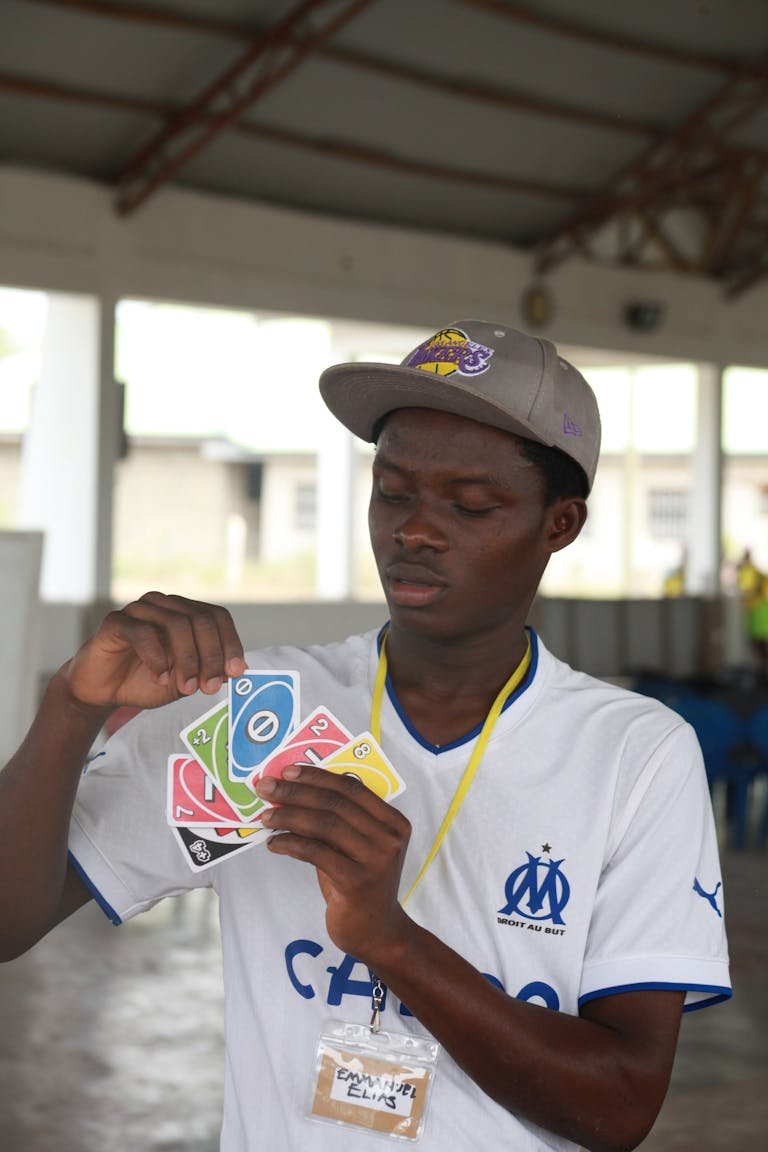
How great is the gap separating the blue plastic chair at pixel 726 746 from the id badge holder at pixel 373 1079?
706 cm

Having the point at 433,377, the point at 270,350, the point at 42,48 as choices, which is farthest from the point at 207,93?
the point at 270,350

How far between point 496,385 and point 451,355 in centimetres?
6

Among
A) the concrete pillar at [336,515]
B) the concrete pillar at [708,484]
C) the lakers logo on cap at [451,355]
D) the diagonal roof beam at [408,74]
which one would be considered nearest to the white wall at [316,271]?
the concrete pillar at [708,484]

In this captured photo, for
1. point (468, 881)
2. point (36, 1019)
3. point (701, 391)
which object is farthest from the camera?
point (701, 391)

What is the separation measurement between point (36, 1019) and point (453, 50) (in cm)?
815

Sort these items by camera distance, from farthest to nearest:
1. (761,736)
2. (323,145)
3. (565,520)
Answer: (323,145) → (761,736) → (565,520)

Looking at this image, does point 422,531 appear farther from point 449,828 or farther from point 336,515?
point 336,515

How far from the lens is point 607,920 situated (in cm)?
135

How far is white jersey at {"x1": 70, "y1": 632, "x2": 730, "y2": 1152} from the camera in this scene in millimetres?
1327

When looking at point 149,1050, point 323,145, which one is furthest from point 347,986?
point 323,145

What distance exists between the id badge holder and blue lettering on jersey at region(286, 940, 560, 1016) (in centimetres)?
3

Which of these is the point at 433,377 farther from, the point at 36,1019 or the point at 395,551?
the point at 36,1019

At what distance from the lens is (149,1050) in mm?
4746

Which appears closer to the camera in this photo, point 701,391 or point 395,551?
point 395,551
